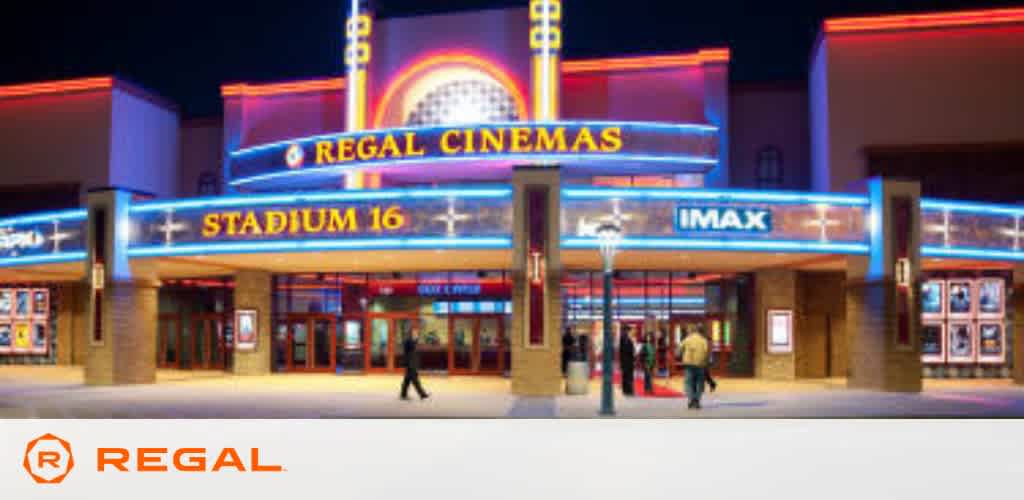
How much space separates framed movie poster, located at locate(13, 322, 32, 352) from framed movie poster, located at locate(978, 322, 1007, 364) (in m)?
34.2

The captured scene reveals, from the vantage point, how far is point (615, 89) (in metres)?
33.9

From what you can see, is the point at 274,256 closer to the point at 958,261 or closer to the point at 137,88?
the point at 137,88

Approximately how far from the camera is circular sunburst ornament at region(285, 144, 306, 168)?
1276 inches

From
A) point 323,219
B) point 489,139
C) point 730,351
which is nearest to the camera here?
point 323,219

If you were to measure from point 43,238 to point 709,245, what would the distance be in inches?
783

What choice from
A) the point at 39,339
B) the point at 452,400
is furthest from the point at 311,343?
the point at 39,339

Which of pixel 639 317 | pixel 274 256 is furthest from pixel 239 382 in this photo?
pixel 639 317

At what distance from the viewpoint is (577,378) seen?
2488 cm

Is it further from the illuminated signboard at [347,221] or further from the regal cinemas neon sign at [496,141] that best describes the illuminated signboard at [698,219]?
the regal cinemas neon sign at [496,141]

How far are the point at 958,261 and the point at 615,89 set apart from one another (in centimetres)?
1213

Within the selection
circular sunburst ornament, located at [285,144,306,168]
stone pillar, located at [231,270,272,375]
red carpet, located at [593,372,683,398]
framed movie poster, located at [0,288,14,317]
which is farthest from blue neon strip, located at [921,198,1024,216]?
framed movie poster, located at [0,288,14,317]

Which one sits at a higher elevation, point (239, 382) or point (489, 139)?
point (489, 139)

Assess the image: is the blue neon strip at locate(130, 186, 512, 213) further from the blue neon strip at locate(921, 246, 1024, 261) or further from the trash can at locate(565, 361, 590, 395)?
the blue neon strip at locate(921, 246, 1024, 261)

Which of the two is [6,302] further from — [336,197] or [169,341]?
[336,197]
